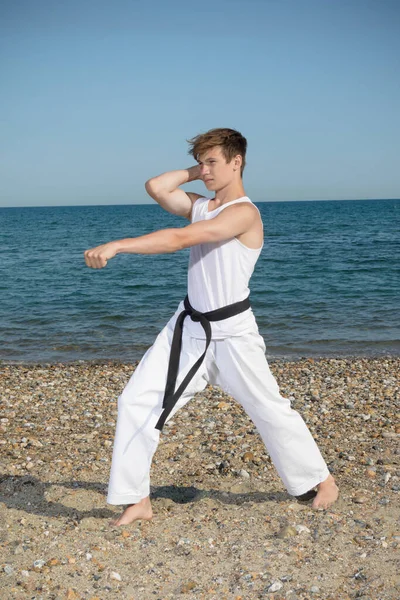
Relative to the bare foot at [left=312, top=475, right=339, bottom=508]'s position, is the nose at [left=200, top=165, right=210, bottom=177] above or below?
above

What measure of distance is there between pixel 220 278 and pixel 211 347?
0.45 meters

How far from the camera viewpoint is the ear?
3916 mm

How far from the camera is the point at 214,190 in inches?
158

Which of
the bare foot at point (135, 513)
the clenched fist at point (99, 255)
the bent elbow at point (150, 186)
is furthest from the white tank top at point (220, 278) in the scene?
the bare foot at point (135, 513)

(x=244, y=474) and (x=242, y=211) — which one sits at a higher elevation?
(x=242, y=211)

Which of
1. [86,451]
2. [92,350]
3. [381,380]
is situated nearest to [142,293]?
[92,350]

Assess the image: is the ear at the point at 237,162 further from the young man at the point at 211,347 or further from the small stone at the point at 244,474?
the small stone at the point at 244,474

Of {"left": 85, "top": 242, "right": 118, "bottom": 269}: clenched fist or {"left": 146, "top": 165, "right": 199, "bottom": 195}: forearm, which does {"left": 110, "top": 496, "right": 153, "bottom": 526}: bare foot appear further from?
{"left": 146, "top": 165, "right": 199, "bottom": 195}: forearm

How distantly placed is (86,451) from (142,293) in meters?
15.5

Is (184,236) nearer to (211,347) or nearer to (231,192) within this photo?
(231,192)

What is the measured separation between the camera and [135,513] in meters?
4.21

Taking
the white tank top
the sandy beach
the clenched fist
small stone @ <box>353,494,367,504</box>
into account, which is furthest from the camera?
small stone @ <box>353,494,367,504</box>

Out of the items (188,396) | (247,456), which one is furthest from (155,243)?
(247,456)

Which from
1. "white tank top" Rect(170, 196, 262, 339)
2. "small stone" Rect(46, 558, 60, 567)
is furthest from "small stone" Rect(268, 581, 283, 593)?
"white tank top" Rect(170, 196, 262, 339)
